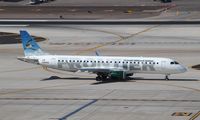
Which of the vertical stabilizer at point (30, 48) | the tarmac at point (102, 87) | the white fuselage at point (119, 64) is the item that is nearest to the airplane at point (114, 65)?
the white fuselage at point (119, 64)

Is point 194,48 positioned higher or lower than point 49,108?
higher

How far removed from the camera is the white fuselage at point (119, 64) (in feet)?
326

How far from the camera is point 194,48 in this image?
436 feet

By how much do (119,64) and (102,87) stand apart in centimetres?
614

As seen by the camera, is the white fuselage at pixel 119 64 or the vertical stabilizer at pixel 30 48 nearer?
the white fuselage at pixel 119 64

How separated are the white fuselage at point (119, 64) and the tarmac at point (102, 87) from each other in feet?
5.56

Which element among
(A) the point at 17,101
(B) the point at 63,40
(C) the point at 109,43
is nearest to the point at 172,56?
(C) the point at 109,43

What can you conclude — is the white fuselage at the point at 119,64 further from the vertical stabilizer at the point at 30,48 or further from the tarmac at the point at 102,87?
the vertical stabilizer at the point at 30,48

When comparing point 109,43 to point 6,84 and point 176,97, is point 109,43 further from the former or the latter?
point 176,97

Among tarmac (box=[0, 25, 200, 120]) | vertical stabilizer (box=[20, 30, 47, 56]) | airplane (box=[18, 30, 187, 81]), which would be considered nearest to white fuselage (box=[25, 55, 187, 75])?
airplane (box=[18, 30, 187, 81])

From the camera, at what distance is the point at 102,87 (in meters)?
95.4

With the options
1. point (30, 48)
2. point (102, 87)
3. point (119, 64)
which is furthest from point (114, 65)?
point (30, 48)

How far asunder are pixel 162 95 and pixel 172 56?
3593 centimetres

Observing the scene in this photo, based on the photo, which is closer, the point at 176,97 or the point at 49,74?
the point at 176,97
